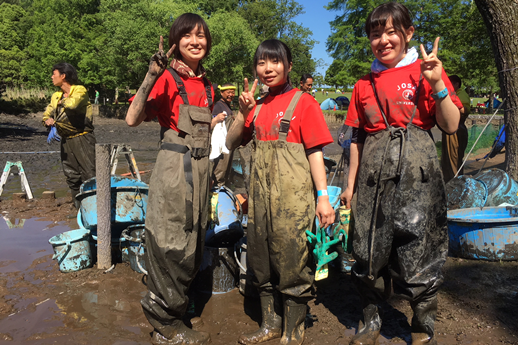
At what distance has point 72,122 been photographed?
638 cm

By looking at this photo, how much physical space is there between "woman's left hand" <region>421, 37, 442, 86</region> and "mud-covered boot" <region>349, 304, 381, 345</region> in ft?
5.43

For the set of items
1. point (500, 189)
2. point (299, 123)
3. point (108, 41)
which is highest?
point (108, 41)

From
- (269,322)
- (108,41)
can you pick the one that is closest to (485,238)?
(269,322)

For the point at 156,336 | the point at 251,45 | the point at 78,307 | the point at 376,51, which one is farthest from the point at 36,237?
the point at 251,45

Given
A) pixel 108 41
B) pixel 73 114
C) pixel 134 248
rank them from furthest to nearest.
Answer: pixel 108 41
pixel 73 114
pixel 134 248

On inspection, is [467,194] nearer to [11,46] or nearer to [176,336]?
[176,336]

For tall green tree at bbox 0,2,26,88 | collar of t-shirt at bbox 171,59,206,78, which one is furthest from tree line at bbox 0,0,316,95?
collar of t-shirt at bbox 171,59,206,78

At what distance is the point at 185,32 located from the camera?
2.90 meters

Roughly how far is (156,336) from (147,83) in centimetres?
186

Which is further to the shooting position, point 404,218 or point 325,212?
point 325,212

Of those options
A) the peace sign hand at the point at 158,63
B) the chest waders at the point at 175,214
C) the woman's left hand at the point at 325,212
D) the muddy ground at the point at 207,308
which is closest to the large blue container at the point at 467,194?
the muddy ground at the point at 207,308

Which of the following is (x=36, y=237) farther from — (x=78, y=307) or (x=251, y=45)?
(x=251, y=45)

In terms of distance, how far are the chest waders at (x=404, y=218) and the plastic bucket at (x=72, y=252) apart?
10.3 feet

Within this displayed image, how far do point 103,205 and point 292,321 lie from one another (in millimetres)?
2513
